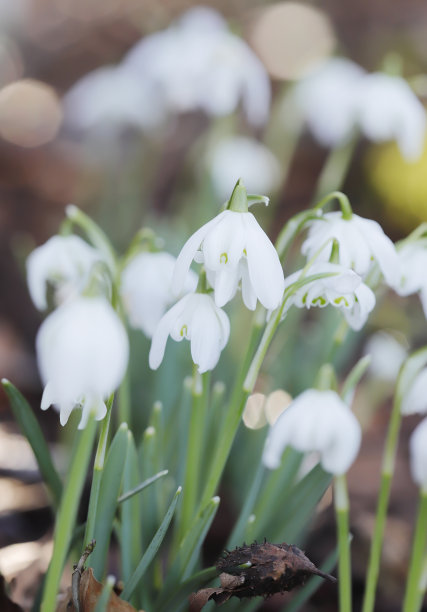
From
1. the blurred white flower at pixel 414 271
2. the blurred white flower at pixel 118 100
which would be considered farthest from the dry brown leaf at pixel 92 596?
the blurred white flower at pixel 118 100

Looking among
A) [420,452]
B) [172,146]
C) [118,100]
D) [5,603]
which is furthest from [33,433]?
[172,146]

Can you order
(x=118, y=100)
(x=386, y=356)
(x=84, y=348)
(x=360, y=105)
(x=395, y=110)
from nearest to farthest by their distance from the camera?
(x=84, y=348)
(x=395, y=110)
(x=360, y=105)
(x=386, y=356)
(x=118, y=100)

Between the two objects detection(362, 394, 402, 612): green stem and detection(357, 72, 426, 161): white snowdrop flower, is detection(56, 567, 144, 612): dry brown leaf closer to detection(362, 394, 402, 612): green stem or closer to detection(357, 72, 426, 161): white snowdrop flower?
detection(362, 394, 402, 612): green stem

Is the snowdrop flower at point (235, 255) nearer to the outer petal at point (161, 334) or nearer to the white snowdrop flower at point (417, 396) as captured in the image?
the outer petal at point (161, 334)

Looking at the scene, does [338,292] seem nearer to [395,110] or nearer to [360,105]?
[395,110]

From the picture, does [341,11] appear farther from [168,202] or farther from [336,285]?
[336,285]
